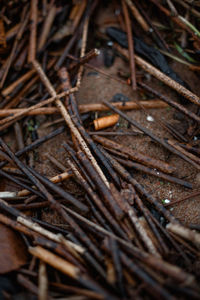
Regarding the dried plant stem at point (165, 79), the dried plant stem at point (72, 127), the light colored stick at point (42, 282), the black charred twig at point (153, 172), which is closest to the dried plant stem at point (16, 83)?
the dried plant stem at point (72, 127)

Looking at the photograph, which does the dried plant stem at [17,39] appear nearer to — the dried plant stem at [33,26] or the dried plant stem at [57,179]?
the dried plant stem at [33,26]

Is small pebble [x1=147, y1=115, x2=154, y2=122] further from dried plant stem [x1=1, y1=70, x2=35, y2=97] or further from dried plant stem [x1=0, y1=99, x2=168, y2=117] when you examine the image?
dried plant stem [x1=1, y1=70, x2=35, y2=97]

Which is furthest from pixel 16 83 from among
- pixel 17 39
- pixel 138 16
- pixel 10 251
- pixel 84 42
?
pixel 10 251

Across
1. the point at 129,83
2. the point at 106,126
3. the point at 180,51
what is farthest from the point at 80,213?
the point at 180,51

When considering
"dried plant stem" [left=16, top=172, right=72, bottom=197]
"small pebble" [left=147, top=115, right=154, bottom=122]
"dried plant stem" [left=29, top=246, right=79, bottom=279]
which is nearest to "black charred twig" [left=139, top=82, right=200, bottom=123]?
"small pebble" [left=147, top=115, right=154, bottom=122]

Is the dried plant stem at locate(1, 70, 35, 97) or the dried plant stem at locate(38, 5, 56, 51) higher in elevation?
the dried plant stem at locate(38, 5, 56, 51)
